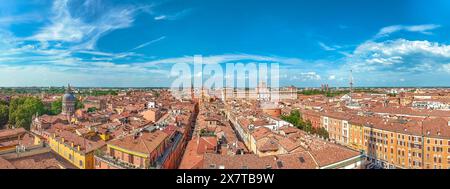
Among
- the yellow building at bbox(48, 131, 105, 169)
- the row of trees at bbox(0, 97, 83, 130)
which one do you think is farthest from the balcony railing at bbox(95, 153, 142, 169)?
the row of trees at bbox(0, 97, 83, 130)

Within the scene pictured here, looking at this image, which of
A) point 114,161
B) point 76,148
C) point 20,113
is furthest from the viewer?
point 20,113

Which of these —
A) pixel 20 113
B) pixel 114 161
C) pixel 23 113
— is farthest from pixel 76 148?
pixel 23 113

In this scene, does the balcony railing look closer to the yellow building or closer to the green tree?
the yellow building

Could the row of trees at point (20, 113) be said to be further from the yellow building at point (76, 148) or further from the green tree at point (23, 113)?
the yellow building at point (76, 148)

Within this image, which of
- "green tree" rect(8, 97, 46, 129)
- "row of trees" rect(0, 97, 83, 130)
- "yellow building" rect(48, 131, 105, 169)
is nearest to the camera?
"yellow building" rect(48, 131, 105, 169)

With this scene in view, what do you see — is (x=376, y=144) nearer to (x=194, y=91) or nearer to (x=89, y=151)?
(x=89, y=151)

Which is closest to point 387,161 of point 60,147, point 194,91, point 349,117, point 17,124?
point 349,117

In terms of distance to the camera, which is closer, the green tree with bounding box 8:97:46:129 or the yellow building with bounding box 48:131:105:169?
the yellow building with bounding box 48:131:105:169

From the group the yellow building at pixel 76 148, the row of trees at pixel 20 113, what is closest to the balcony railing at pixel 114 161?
the yellow building at pixel 76 148

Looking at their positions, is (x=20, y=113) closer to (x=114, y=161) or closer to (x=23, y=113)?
(x=23, y=113)
